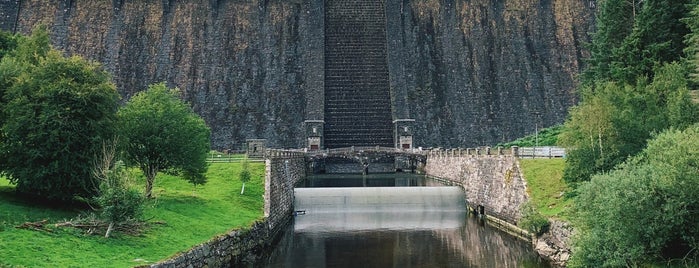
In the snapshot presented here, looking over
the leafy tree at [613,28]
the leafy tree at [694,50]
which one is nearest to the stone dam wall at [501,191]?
the leafy tree at [613,28]

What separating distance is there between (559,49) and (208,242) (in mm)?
61909

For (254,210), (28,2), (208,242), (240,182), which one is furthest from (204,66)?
(208,242)

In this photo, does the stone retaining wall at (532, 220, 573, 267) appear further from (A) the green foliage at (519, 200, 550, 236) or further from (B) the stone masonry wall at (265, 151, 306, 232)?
(B) the stone masonry wall at (265, 151, 306, 232)

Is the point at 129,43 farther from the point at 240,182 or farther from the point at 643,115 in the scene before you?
the point at 643,115

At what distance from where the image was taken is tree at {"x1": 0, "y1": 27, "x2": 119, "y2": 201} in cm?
2170

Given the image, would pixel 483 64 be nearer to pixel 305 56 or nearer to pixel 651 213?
pixel 305 56

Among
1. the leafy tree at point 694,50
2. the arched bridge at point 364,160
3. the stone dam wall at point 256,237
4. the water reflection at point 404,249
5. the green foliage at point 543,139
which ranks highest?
the leafy tree at point 694,50

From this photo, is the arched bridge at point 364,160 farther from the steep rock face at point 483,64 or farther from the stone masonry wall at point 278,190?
the stone masonry wall at point 278,190

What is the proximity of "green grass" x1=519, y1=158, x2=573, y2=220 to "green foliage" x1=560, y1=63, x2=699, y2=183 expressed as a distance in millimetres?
1553

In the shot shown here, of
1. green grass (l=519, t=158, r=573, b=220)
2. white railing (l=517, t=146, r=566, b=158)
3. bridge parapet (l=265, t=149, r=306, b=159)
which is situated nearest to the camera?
green grass (l=519, t=158, r=573, b=220)

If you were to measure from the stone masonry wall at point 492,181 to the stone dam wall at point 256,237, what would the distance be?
1156 centimetres

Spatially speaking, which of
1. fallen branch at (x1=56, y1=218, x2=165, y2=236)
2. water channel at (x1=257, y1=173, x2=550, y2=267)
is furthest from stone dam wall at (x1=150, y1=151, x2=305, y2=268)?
fallen branch at (x1=56, y1=218, x2=165, y2=236)

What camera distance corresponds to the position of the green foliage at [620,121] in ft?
86.3

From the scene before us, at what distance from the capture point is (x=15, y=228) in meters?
17.7
